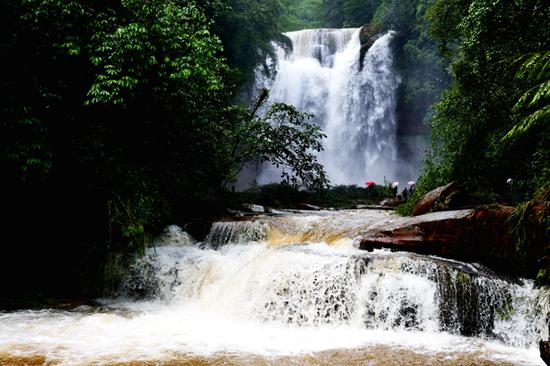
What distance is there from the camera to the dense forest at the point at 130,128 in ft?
24.0

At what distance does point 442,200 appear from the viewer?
8.80 metres

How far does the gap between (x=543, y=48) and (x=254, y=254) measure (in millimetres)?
6916

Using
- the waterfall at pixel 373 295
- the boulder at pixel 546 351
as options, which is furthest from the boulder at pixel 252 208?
the boulder at pixel 546 351

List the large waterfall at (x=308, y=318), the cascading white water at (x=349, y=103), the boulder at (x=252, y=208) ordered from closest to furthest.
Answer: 1. the large waterfall at (x=308, y=318)
2. the boulder at (x=252, y=208)
3. the cascading white water at (x=349, y=103)

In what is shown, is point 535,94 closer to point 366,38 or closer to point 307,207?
point 307,207

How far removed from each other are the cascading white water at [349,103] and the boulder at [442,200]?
55.6 feet

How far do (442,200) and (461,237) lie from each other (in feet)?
5.79

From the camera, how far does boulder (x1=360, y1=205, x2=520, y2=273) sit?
675 centimetres

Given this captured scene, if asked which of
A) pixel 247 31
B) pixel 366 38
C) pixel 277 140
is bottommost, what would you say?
pixel 277 140

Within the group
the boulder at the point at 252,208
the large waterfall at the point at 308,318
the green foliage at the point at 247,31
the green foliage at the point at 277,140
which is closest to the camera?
the large waterfall at the point at 308,318

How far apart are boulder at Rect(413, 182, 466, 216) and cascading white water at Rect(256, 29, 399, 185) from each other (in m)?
16.9

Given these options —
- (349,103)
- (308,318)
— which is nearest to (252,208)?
(308,318)

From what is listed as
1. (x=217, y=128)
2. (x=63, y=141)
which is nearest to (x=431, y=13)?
(x=217, y=128)

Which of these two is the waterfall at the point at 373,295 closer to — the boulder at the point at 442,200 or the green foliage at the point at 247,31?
the boulder at the point at 442,200
